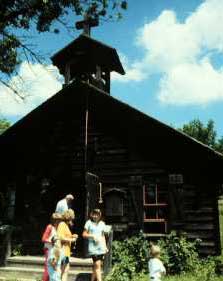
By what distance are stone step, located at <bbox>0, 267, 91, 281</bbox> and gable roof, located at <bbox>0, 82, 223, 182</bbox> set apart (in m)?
4.78

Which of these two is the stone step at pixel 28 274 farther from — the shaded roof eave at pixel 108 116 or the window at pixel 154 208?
the shaded roof eave at pixel 108 116

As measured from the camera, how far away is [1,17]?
10125 millimetres

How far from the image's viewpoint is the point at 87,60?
1650 cm

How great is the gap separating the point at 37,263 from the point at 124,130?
5.60 metres

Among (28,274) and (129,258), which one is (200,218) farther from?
(28,274)

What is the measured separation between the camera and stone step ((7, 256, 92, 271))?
37.0ft

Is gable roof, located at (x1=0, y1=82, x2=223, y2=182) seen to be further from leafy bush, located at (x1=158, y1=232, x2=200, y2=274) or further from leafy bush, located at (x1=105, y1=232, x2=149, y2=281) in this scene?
leafy bush, located at (x1=105, y1=232, x2=149, y2=281)

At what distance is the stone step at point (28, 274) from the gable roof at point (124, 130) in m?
4.78

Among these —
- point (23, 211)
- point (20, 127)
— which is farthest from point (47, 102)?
point (23, 211)

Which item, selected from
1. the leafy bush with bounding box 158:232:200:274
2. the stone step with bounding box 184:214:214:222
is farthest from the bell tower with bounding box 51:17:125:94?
the leafy bush with bounding box 158:232:200:274

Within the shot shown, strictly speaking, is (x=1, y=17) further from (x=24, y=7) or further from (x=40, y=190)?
(x=40, y=190)

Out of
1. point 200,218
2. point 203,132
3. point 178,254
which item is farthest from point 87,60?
point 203,132

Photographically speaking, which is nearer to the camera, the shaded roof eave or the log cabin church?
the log cabin church

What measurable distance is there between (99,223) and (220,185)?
5.33 meters
